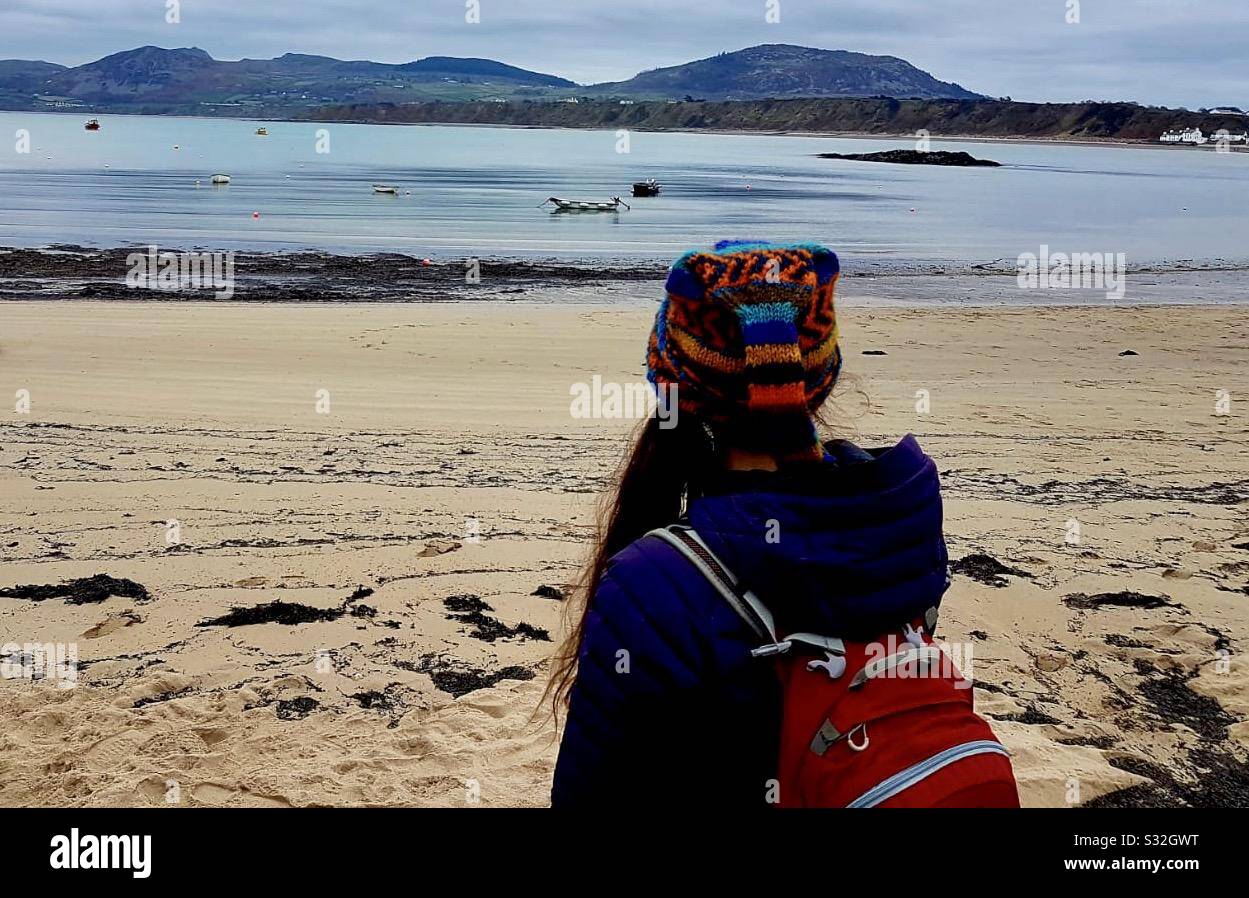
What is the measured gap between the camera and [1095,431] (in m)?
9.76

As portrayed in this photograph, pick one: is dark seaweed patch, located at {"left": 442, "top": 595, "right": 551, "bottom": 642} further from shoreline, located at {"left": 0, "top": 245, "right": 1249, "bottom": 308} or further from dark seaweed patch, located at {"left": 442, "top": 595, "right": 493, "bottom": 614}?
shoreline, located at {"left": 0, "top": 245, "right": 1249, "bottom": 308}

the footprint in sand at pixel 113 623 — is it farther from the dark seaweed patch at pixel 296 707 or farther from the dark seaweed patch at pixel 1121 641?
the dark seaweed patch at pixel 1121 641

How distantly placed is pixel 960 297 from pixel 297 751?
1984cm

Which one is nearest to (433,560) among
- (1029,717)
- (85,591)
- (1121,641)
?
(85,591)

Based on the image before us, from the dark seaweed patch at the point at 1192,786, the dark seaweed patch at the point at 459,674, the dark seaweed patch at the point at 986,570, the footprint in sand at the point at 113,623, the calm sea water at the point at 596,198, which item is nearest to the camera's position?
the dark seaweed patch at the point at 1192,786

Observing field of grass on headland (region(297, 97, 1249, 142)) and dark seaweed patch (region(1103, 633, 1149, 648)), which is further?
field of grass on headland (region(297, 97, 1249, 142))

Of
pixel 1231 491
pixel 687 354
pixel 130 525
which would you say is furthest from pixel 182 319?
pixel 687 354

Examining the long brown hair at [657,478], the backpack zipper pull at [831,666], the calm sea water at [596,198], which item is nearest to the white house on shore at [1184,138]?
the calm sea water at [596,198]

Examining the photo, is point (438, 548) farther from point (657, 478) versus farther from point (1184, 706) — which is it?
point (657, 478)

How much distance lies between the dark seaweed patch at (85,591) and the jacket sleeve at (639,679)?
4597mm

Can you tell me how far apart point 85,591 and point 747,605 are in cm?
505

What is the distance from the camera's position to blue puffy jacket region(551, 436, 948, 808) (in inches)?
61.1

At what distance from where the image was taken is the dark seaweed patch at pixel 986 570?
6.09 m

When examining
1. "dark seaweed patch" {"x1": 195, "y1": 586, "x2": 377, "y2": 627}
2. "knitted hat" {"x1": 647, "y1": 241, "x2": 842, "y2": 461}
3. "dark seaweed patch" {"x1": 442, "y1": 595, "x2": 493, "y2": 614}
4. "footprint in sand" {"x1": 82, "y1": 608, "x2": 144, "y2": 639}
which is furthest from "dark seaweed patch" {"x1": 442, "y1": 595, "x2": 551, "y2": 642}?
"knitted hat" {"x1": 647, "y1": 241, "x2": 842, "y2": 461}
